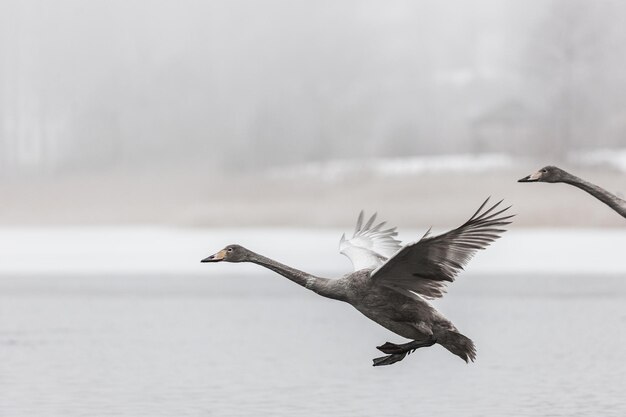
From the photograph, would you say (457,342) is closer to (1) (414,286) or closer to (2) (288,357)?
(1) (414,286)

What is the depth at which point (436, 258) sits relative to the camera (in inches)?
386

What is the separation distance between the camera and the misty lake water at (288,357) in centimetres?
1251

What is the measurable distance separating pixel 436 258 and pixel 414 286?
48 centimetres

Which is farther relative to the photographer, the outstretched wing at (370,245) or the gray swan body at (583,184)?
the outstretched wing at (370,245)

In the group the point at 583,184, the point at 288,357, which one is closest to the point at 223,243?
the point at 288,357

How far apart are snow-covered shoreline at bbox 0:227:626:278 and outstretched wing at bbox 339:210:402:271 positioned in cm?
1602

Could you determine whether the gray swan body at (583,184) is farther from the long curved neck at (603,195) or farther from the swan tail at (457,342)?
the swan tail at (457,342)

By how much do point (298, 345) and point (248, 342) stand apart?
75 cm

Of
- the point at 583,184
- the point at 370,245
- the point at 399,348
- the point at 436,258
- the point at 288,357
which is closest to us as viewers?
the point at 436,258

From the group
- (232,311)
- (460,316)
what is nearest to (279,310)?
(232,311)

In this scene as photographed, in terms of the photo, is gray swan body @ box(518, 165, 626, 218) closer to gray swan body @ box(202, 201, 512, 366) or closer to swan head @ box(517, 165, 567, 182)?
swan head @ box(517, 165, 567, 182)

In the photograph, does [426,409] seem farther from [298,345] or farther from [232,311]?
[232,311]

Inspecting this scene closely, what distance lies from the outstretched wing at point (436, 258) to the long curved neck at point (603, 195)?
5.74ft

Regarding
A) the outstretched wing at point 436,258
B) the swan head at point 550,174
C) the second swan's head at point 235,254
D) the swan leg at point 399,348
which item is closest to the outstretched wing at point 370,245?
the second swan's head at point 235,254
